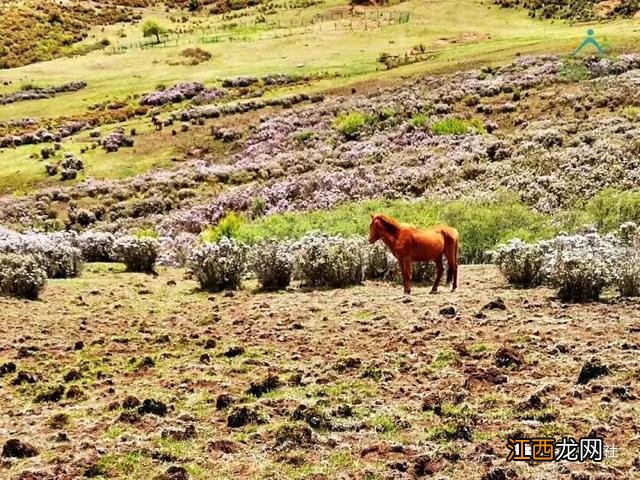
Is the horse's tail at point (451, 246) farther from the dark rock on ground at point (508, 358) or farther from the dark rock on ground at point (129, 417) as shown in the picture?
the dark rock on ground at point (129, 417)

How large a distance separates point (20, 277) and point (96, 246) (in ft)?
23.0

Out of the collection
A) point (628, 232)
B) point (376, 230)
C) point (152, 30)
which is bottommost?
point (628, 232)

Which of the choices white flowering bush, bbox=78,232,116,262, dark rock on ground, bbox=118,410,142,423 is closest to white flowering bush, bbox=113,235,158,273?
white flowering bush, bbox=78,232,116,262

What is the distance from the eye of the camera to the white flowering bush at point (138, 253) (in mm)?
19641

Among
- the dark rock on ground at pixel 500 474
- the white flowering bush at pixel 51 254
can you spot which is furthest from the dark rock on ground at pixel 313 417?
the white flowering bush at pixel 51 254

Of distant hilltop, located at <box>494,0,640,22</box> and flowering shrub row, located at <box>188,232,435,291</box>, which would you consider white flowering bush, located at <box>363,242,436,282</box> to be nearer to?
flowering shrub row, located at <box>188,232,435,291</box>

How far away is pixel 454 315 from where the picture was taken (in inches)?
482

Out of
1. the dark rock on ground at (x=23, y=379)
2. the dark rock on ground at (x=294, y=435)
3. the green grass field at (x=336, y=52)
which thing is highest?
the green grass field at (x=336, y=52)

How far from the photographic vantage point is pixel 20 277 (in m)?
15.0

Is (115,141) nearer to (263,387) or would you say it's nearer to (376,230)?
(376,230)

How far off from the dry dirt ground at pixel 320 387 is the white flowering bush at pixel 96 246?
7.28 m

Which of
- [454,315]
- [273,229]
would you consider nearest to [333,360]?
[454,315]

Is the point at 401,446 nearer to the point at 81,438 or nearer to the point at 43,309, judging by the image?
the point at 81,438

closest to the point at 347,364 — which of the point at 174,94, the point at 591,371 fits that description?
the point at 591,371
